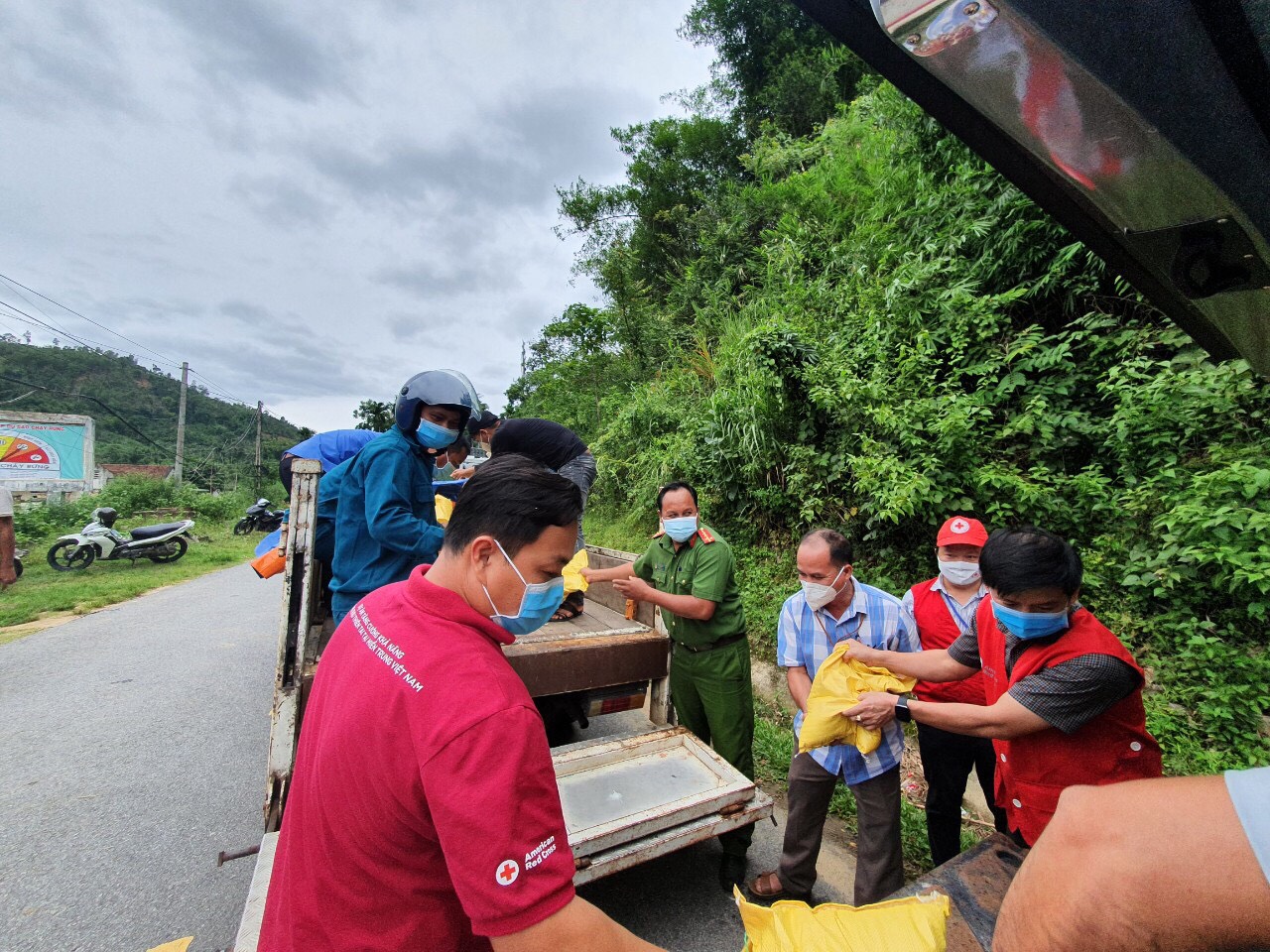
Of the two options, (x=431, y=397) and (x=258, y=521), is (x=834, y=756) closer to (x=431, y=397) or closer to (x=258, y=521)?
(x=431, y=397)

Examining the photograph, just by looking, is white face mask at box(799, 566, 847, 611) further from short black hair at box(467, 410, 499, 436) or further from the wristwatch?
short black hair at box(467, 410, 499, 436)

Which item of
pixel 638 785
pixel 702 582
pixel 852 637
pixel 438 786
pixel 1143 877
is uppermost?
pixel 1143 877

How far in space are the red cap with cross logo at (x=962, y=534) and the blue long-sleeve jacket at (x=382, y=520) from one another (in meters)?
2.44

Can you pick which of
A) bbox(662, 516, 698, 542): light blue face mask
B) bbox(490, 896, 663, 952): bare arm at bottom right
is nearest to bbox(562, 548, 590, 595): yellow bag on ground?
bbox(662, 516, 698, 542): light blue face mask

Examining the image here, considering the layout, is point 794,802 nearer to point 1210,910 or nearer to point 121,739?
point 1210,910

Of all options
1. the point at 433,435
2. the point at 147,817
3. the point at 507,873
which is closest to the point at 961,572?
the point at 507,873

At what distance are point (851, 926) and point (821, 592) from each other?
128 centimetres

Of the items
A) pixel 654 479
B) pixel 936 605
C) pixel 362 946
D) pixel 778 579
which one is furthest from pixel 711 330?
pixel 362 946

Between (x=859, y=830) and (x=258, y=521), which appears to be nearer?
(x=859, y=830)

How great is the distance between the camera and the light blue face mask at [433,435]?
270cm

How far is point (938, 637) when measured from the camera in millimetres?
2656

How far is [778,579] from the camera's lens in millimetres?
5117

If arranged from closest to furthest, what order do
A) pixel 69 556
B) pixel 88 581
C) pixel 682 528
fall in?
1. pixel 682 528
2. pixel 88 581
3. pixel 69 556

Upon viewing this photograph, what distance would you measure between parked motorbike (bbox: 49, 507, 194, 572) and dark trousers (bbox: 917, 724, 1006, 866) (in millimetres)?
15135
